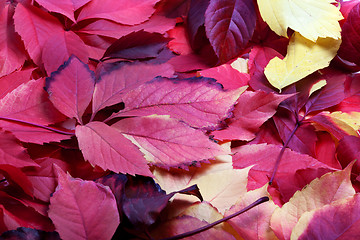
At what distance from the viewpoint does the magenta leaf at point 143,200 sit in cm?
28

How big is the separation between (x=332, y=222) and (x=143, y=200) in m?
0.15

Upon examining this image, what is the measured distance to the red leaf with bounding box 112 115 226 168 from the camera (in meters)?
0.33

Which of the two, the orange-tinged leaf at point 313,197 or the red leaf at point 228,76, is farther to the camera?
the red leaf at point 228,76

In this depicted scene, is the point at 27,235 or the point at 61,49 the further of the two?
the point at 61,49

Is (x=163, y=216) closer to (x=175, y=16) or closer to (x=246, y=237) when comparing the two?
(x=246, y=237)

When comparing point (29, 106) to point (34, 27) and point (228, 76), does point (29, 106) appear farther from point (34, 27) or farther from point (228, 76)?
point (228, 76)

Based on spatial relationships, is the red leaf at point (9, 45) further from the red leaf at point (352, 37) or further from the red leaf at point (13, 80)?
the red leaf at point (352, 37)

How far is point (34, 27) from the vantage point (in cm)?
40

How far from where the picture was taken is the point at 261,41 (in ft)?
1.57

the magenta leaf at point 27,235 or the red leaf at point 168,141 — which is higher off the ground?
the red leaf at point 168,141

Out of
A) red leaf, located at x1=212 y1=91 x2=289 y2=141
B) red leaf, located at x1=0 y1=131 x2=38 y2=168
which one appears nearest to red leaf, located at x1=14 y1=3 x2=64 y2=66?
red leaf, located at x1=0 y1=131 x2=38 y2=168

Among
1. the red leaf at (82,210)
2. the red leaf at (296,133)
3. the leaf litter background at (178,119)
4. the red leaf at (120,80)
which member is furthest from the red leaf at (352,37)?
the red leaf at (82,210)

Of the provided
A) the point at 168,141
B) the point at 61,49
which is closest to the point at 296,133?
the point at 168,141

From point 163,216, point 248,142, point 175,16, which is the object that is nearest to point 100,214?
point 163,216
